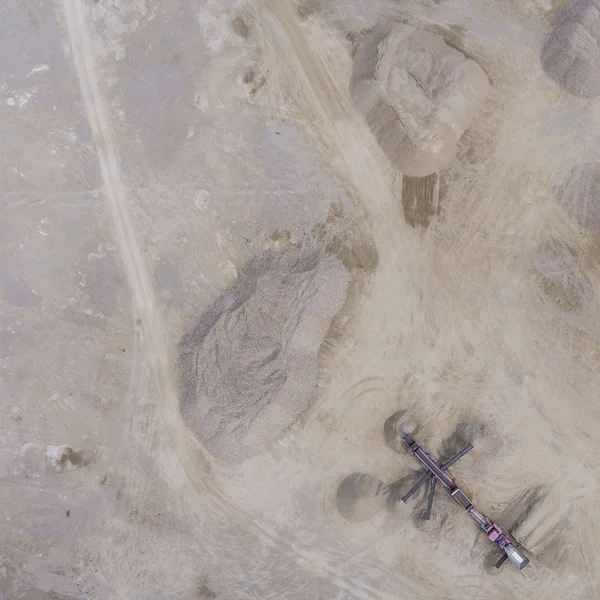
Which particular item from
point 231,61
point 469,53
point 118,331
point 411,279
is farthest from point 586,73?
point 118,331

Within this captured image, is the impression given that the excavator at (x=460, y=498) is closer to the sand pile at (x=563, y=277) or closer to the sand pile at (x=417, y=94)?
the sand pile at (x=563, y=277)

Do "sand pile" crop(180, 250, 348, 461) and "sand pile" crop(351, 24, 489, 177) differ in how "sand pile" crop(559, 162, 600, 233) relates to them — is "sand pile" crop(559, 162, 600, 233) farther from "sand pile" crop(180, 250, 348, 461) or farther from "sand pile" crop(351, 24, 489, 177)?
"sand pile" crop(180, 250, 348, 461)

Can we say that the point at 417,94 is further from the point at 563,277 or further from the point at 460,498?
the point at 460,498

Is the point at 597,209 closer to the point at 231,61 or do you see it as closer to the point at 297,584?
the point at 231,61

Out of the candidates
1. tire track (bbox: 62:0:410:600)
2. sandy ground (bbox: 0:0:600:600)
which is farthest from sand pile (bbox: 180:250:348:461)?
tire track (bbox: 62:0:410:600)

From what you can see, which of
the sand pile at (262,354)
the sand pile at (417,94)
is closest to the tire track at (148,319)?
the sand pile at (262,354)

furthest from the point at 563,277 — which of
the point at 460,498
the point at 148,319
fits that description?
the point at 148,319
